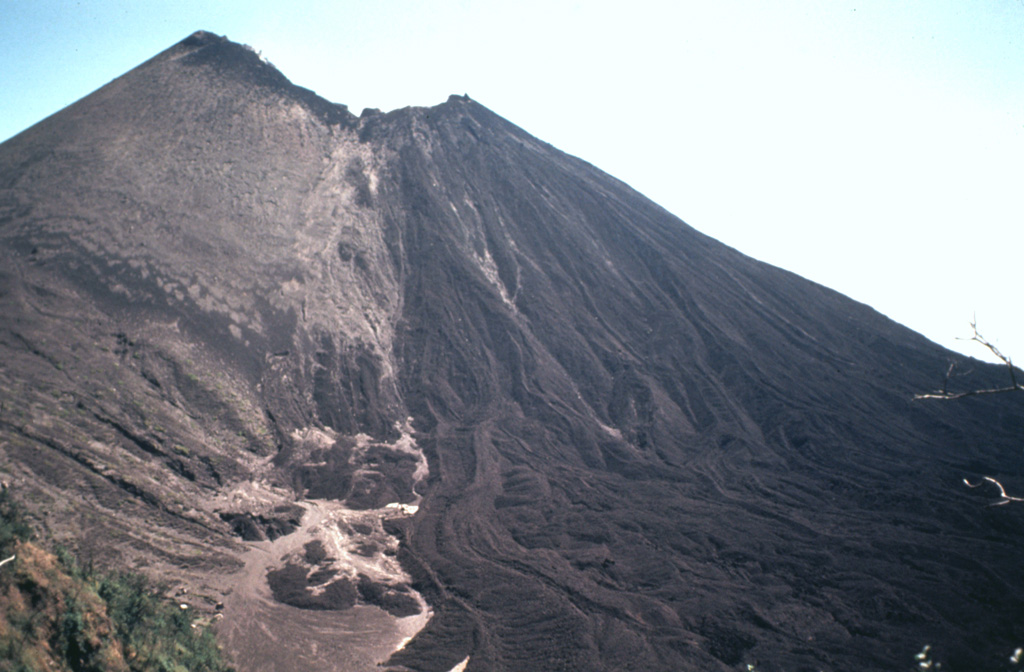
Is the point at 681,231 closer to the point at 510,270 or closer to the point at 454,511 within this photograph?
the point at 510,270

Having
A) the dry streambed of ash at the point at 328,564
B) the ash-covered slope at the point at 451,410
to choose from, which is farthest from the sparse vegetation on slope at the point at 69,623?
the ash-covered slope at the point at 451,410

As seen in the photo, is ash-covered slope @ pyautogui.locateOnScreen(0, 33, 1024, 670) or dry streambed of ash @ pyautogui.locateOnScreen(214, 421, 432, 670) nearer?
dry streambed of ash @ pyautogui.locateOnScreen(214, 421, 432, 670)

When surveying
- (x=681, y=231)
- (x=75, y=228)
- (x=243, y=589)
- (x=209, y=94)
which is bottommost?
(x=243, y=589)

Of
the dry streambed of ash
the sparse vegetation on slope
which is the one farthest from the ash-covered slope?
the sparse vegetation on slope

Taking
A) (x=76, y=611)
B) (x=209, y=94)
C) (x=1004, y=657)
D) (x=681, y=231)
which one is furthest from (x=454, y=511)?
(x=209, y=94)

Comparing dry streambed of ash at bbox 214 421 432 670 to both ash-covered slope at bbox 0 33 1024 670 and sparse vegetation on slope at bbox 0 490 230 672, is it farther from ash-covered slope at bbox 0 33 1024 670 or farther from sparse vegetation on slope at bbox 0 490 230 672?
sparse vegetation on slope at bbox 0 490 230 672

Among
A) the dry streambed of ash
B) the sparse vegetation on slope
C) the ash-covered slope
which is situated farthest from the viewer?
the ash-covered slope
